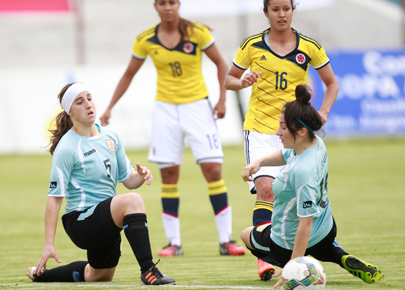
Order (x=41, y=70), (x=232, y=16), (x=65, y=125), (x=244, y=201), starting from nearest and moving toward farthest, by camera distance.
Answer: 1. (x=65, y=125)
2. (x=244, y=201)
3. (x=41, y=70)
4. (x=232, y=16)

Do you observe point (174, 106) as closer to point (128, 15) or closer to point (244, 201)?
point (244, 201)

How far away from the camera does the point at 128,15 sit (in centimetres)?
3128

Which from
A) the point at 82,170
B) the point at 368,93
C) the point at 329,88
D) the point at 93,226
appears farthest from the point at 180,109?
the point at 368,93

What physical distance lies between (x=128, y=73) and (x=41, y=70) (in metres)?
12.0

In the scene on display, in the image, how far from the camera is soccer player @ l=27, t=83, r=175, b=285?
13.3 feet

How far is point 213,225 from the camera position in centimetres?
782

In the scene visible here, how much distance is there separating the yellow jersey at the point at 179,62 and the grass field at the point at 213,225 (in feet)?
5.12

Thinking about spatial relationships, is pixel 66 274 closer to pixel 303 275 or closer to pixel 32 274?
pixel 32 274

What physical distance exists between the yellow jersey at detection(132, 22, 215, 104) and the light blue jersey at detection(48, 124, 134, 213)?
2.03m

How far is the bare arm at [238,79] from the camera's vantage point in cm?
435

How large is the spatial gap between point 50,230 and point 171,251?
2192 millimetres

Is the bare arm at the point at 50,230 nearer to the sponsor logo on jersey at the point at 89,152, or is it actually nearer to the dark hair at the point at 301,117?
the sponsor logo on jersey at the point at 89,152

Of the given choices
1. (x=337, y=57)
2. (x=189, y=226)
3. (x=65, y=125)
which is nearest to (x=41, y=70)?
(x=337, y=57)

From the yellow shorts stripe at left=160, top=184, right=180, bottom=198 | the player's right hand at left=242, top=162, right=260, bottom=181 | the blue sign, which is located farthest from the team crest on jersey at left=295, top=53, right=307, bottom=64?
the blue sign
